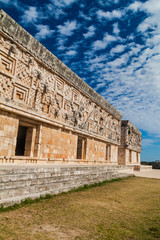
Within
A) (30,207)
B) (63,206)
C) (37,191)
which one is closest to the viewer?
(30,207)

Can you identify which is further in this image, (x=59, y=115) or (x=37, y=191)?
(x=59, y=115)

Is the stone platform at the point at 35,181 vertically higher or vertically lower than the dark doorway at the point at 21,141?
lower

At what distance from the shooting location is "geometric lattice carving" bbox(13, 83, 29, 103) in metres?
6.76

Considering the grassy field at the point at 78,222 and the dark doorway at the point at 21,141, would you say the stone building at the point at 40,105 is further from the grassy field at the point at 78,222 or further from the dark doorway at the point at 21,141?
the grassy field at the point at 78,222

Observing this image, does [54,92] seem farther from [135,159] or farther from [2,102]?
[135,159]

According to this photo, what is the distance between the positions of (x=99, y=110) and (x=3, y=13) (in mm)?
9585

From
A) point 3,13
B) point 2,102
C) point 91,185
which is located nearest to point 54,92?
point 2,102

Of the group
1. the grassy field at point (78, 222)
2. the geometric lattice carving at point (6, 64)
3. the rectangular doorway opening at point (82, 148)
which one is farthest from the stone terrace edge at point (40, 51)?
the grassy field at point (78, 222)

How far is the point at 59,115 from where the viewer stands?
914 cm

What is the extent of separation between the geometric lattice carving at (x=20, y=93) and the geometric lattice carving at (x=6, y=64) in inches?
22.3

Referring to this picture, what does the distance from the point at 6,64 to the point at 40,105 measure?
2197mm

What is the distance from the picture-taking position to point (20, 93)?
7004mm

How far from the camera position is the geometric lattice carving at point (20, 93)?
22.2 feet

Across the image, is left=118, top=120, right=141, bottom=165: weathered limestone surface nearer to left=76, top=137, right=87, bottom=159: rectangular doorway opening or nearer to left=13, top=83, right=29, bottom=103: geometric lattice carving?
left=76, top=137, right=87, bottom=159: rectangular doorway opening
